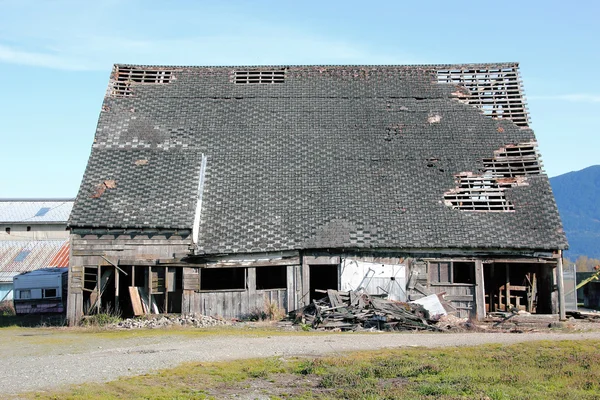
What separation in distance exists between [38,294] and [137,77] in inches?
412

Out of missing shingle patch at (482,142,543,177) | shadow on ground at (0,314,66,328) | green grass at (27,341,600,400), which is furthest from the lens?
missing shingle patch at (482,142,543,177)

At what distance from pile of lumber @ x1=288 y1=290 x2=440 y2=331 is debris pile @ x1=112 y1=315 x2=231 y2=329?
2.90 meters

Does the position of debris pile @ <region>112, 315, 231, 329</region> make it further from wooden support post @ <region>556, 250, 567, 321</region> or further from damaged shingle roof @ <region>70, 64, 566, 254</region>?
wooden support post @ <region>556, 250, 567, 321</region>

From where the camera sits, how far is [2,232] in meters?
54.9

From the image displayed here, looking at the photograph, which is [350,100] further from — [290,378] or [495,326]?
[290,378]

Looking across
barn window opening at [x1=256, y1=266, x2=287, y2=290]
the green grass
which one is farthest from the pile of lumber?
the green grass

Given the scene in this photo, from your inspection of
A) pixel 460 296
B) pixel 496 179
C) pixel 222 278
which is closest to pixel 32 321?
pixel 222 278

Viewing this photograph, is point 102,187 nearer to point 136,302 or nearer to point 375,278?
point 136,302

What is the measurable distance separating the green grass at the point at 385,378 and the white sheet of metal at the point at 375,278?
8636mm

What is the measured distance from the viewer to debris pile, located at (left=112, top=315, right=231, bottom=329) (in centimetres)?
2456

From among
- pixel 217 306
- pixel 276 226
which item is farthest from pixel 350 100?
pixel 217 306

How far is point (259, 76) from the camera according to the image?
112 feet

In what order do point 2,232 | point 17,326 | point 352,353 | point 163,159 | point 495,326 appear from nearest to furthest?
point 352,353
point 495,326
point 17,326
point 163,159
point 2,232

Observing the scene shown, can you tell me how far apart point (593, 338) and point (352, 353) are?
314 inches
